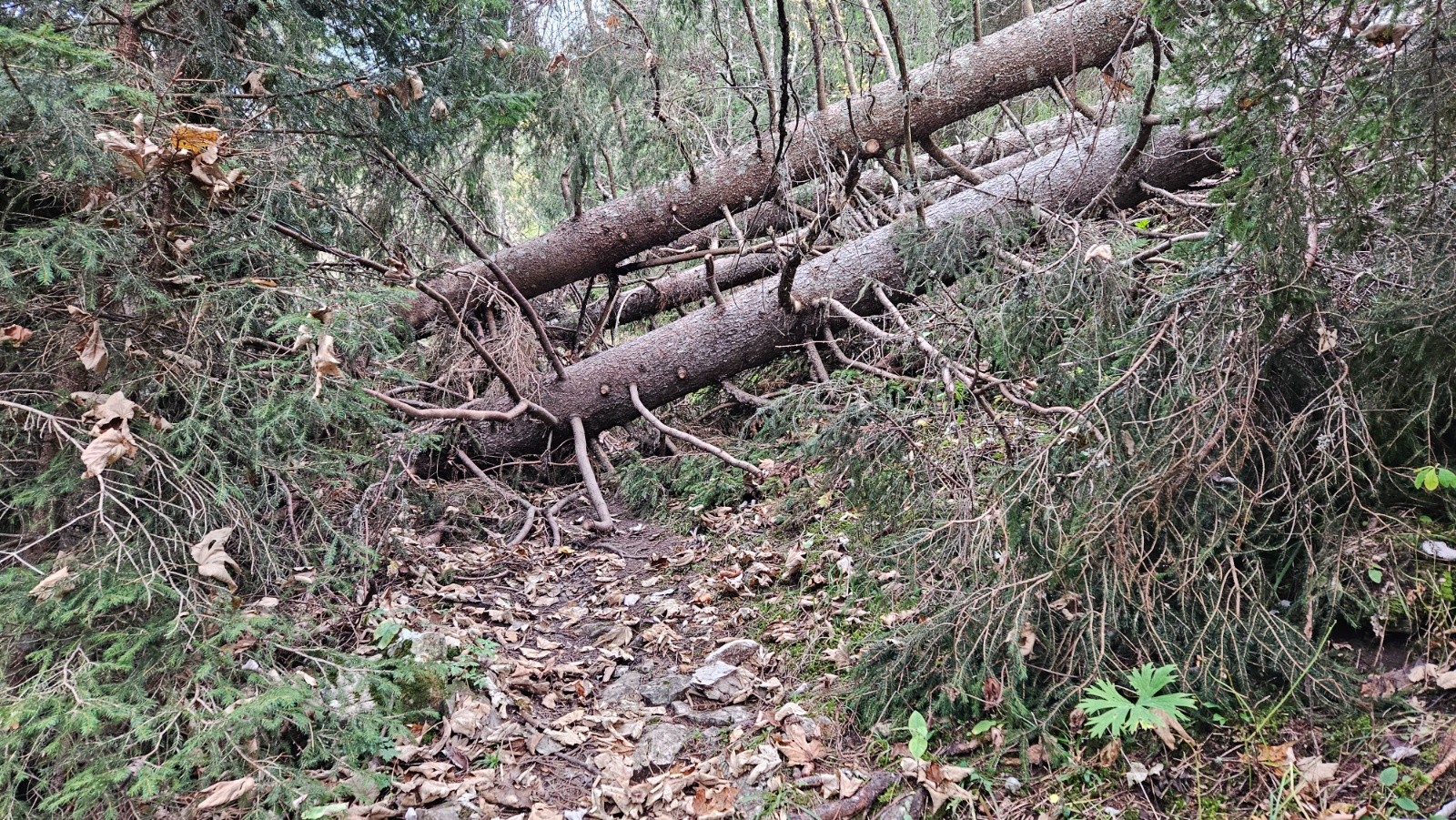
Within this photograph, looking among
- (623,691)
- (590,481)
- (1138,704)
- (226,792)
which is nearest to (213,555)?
(226,792)

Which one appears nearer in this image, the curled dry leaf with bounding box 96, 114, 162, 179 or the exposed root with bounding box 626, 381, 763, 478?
the curled dry leaf with bounding box 96, 114, 162, 179

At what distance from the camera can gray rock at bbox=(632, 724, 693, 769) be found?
2.93 meters

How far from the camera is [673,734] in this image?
9.97 feet

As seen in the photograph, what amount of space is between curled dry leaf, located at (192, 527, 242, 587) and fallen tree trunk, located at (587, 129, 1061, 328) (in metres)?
4.12

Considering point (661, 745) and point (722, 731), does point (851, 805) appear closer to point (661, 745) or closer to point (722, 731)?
point (722, 731)

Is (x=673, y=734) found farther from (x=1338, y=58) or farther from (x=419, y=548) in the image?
(x=1338, y=58)

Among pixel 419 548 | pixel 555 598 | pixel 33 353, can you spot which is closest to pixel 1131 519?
pixel 555 598

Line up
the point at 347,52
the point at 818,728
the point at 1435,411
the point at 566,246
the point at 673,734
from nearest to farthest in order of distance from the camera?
the point at 1435,411
the point at 818,728
the point at 673,734
the point at 347,52
the point at 566,246

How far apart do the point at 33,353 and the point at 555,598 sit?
248cm

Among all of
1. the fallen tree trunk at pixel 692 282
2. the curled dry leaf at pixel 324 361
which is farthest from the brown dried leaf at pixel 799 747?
the fallen tree trunk at pixel 692 282

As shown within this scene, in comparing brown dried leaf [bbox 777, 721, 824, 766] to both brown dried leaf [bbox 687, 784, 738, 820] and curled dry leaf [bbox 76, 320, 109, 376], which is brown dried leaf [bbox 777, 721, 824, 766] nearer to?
brown dried leaf [bbox 687, 784, 738, 820]

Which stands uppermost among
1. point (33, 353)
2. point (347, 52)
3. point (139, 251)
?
point (347, 52)

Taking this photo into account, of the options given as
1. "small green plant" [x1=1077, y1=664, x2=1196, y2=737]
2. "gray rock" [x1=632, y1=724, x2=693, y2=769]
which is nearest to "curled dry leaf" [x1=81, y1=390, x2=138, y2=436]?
"gray rock" [x1=632, y1=724, x2=693, y2=769]

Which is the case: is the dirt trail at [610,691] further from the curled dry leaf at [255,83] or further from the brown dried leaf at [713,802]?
the curled dry leaf at [255,83]
